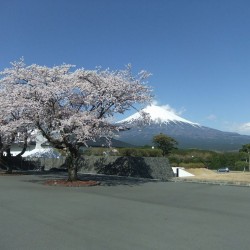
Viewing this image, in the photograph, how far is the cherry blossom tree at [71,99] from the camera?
18.6 metres

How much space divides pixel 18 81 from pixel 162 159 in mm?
9680

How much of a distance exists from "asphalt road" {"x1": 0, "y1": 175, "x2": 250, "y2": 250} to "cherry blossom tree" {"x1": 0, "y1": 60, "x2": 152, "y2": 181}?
14.3 ft

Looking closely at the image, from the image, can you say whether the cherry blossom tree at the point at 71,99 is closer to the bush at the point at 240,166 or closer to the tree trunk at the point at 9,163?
the tree trunk at the point at 9,163

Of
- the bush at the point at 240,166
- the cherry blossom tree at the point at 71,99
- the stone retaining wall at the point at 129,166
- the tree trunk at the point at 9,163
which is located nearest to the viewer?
the cherry blossom tree at the point at 71,99

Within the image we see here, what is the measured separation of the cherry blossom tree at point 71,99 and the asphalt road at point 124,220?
14.3 ft

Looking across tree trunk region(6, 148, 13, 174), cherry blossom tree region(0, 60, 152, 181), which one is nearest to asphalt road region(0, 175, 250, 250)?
cherry blossom tree region(0, 60, 152, 181)

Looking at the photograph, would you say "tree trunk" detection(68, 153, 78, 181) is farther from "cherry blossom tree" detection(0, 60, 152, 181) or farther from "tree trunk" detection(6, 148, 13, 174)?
"tree trunk" detection(6, 148, 13, 174)

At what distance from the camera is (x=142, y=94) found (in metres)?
20.1

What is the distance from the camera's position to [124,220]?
31.1 ft

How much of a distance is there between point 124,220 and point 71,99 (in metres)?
11.1

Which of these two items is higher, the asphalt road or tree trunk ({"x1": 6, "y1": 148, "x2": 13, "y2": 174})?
tree trunk ({"x1": 6, "y1": 148, "x2": 13, "y2": 174})

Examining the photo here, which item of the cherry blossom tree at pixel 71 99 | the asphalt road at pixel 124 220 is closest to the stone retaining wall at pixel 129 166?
the cherry blossom tree at pixel 71 99

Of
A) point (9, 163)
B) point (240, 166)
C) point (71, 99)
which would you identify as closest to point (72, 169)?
point (71, 99)

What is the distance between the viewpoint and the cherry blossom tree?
1861cm
